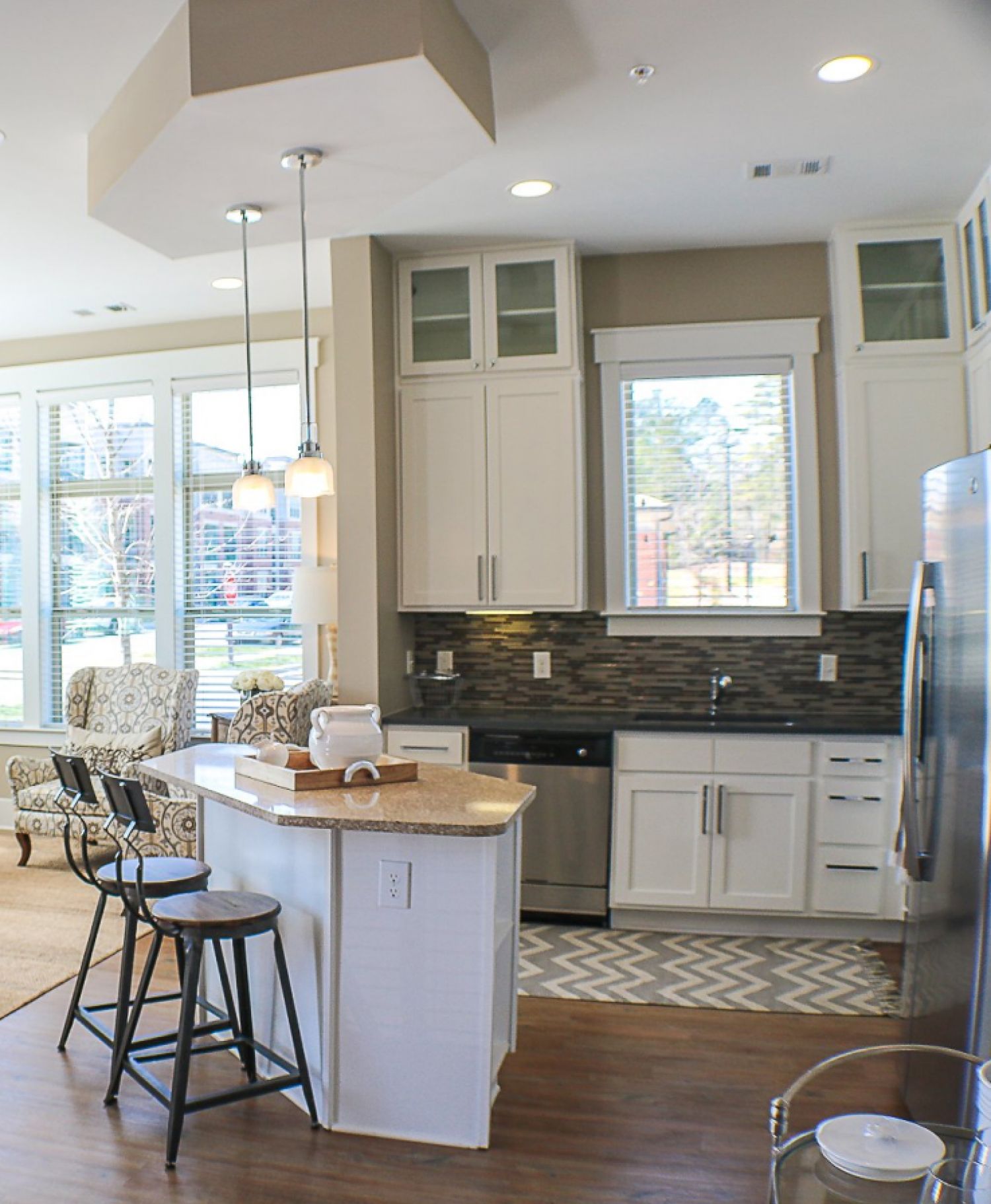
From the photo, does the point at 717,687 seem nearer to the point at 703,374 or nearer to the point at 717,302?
the point at 703,374

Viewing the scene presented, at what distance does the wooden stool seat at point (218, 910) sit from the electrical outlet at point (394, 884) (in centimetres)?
28

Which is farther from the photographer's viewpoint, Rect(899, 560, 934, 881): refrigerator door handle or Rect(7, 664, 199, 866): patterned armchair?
Rect(7, 664, 199, 866): patterned armchair

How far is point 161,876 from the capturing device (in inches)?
116

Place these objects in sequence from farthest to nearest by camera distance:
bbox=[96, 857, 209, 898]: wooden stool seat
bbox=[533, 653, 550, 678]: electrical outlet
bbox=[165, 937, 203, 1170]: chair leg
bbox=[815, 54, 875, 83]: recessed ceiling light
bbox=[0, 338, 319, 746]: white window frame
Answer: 1. bbox=[0, 338, 319, 746]: white window frame
2. bbox=[533, 653, 550, 678]: electrical outlet
3. bbox=[815, 54, 875, 83]: recessed ceiling light
4. bbox=[96, 857, 209, 898]: wooden stool seat
5. bbox=[165, 937, 203, 1170]: chair leg

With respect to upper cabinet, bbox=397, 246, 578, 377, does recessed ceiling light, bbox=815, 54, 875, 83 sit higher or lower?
higher

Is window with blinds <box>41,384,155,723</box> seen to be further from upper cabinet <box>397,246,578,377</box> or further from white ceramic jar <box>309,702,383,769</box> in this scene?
white ceramic jar <box>309,702,383,769</box>

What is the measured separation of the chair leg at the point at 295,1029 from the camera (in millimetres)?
2633

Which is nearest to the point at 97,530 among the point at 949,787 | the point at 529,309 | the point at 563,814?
the point at 529,309

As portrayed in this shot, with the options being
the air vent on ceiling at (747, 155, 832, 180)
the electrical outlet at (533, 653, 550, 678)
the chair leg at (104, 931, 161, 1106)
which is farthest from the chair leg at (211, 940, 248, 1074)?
the air vent on ceiling at (747, 155, 832, 180)

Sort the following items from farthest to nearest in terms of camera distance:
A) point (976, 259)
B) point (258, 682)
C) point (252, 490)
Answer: point (258, 682) < point (976, 259) < point (252, 490)

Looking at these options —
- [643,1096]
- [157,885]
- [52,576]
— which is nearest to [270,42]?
[157,885]

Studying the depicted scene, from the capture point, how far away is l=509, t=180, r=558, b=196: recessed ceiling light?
152 inches

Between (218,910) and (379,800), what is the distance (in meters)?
0.49

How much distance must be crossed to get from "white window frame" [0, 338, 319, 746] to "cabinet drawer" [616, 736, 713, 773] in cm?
204
